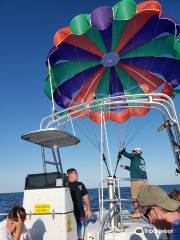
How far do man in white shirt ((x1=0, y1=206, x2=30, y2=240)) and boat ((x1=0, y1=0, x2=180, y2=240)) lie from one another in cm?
123

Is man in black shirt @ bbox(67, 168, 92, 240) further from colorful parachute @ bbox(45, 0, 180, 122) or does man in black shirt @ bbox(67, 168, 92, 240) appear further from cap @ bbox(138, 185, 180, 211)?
cap @ bbox(138, 185, 180, 211)

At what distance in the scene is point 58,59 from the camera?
1091cm

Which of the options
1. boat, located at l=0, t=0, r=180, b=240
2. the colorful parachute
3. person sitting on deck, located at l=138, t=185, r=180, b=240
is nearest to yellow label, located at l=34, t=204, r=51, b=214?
boat, located at l=0, t=0, r=180, b=240

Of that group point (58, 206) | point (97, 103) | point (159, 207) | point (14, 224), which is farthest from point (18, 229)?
point (97, 103)

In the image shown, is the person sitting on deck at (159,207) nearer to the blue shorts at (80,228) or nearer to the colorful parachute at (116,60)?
the blue shorts at (80,228)

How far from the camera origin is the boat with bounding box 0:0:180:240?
6.09 m

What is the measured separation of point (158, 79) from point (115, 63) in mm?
1628

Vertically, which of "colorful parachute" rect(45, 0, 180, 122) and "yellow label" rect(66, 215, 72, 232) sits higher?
"colorful parachute" rect(45, 0, 180, 122)

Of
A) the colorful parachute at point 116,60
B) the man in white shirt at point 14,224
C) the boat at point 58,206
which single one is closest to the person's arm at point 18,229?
the man in white shirt at point 14,224

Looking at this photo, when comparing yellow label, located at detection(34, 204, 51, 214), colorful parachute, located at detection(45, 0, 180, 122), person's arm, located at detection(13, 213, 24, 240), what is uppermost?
colorful parachute, located at detection(45, 0, 180, 122)

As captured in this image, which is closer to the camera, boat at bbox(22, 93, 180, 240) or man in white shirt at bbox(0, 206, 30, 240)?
man in white shirt at bbox(0, 206, 30, 240)

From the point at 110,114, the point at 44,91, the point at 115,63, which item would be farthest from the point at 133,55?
the point at 44,91

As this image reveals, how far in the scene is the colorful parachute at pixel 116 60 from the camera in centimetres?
1028

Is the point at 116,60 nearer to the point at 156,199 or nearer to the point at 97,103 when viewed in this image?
the point at 97,103
